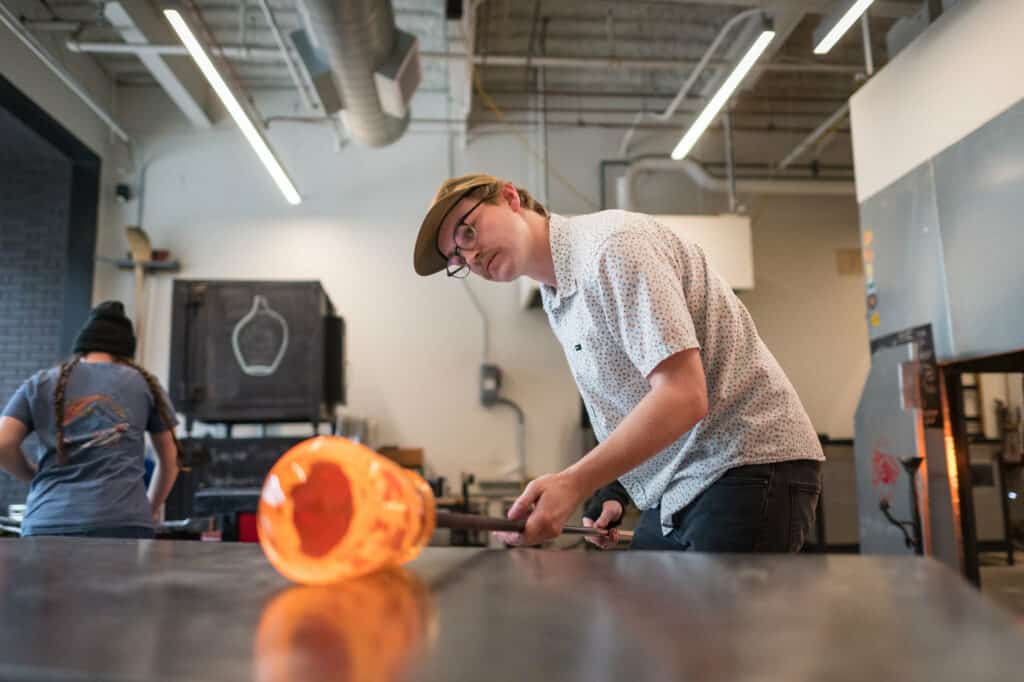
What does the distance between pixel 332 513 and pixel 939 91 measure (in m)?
3.66

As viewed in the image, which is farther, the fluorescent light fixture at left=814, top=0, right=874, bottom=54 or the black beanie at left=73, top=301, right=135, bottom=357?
the fluorescent light fixture at left=814, top=0, right=874, bottom=54

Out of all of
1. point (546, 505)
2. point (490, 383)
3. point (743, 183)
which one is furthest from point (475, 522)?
point (743, 183)

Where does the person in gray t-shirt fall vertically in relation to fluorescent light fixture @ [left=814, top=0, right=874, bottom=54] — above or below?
below

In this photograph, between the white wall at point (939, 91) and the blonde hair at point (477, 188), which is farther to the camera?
the white wall at point (939, 91)

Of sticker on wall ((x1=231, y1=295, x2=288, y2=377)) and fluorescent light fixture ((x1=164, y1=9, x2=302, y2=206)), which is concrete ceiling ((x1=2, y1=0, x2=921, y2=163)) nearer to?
fluorescent light fixture ((x1=164, y1=9, x2=302, y2=206))

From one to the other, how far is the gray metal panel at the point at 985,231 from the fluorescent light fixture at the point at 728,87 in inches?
38.0

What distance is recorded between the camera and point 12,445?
7.61 ft

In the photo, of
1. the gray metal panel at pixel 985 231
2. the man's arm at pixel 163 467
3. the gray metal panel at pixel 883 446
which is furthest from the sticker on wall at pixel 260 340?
the gray metal panel at pixel 985 231

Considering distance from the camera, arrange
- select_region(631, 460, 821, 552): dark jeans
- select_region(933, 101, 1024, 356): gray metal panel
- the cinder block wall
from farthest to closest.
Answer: the cinder block wall < select_region(933, 101, 1024, 356): gray metal panel < select_region(631, 460, 821, 552): dark jeans

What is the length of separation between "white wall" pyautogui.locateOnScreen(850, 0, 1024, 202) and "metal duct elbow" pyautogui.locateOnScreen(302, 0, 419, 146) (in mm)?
2571

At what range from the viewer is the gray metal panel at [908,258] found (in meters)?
3.39

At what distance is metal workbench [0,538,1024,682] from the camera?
1.25 ft

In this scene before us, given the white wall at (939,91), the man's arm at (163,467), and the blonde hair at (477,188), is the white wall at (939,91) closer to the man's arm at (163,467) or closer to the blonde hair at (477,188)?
the blonde hair at (477,188)

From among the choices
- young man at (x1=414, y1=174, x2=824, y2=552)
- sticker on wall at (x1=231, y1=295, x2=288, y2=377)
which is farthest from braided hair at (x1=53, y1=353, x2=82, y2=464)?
sticker on wall at (x1=231, y1=295, x2=288, y2=377)
